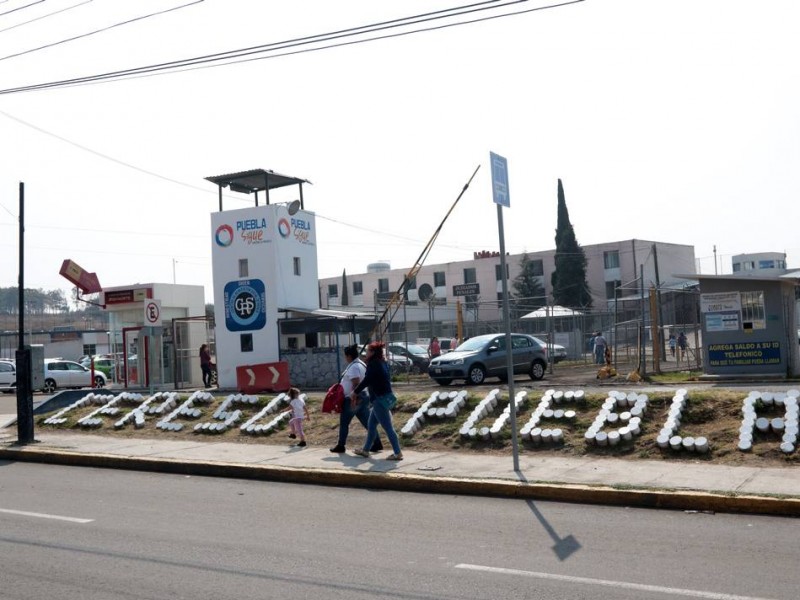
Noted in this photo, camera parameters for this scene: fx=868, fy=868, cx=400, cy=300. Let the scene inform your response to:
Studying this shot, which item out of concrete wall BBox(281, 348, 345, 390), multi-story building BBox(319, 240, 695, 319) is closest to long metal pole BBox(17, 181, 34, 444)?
concrete wall BBox(281, 348, 345, 390)

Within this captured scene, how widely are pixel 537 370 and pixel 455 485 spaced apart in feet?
48.7

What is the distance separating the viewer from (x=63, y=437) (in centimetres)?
1703

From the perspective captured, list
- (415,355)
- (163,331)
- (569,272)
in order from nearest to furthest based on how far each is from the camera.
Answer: (163,331) → (415,355) → (569,272)

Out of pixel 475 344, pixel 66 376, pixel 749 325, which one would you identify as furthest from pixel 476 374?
pixel 66 376

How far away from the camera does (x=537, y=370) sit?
25.0m

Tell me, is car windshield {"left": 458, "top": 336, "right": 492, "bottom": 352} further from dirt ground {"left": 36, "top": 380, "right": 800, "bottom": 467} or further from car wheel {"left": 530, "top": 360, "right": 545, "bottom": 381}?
dirt ground {"left": 36, "top": 380, "right": 800, "bottom": 467}

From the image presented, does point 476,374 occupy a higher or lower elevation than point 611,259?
lower

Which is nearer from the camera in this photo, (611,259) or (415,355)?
(415,355)

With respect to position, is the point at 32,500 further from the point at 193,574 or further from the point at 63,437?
the point at 63,437

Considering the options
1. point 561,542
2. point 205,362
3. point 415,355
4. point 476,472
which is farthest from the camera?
point 415,355

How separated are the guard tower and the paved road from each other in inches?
640

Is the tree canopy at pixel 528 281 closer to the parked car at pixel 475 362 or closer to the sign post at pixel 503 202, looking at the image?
the parked car at pixel 475 362

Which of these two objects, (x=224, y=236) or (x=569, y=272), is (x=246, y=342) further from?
(x=569, y=272)

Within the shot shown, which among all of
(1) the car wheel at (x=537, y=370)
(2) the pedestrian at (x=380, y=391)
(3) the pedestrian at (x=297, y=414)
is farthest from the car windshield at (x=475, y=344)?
(2) the pedestrian at (x=380, y=391)
